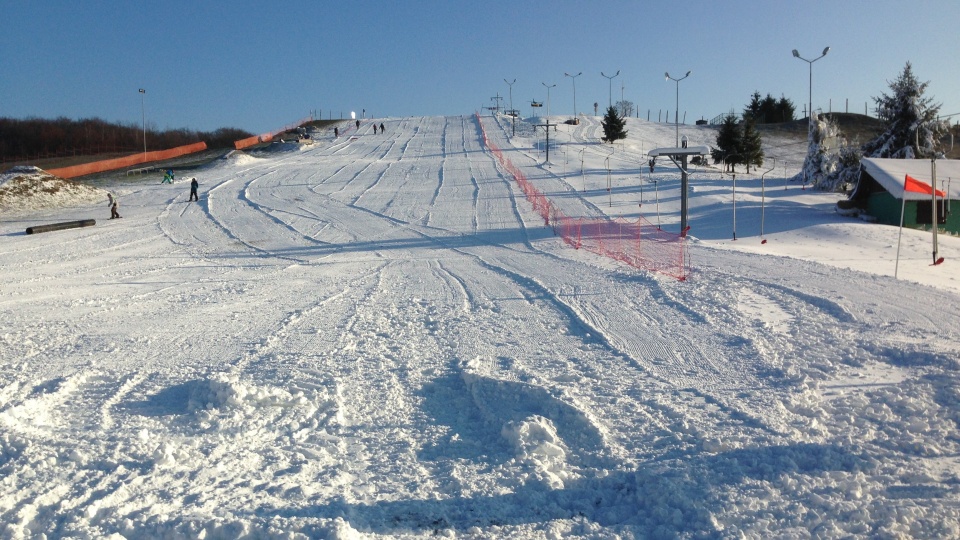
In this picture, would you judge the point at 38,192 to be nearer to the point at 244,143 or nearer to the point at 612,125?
the point at 244,143

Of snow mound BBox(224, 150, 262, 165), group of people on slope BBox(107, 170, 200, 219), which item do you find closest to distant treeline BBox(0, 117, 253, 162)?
snow mound BBox(224, 150, 262, 165)

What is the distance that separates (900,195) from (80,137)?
99.4 m

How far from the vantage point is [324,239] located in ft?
78.4

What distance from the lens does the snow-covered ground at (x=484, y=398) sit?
5426 mm

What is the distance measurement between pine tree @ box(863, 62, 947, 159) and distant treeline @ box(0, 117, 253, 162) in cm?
6831

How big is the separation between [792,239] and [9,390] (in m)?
20.3

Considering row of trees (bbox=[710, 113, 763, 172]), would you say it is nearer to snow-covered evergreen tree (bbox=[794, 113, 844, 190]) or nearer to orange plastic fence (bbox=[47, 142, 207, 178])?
snow-covered evergreen tree (bbox=[794, 113, 844, 190])

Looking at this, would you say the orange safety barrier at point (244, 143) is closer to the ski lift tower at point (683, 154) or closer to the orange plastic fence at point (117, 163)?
the orange plastic fence at point (117, 163)

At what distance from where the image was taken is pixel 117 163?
169 feet

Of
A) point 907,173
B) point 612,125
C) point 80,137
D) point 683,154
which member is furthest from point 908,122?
point 80,137

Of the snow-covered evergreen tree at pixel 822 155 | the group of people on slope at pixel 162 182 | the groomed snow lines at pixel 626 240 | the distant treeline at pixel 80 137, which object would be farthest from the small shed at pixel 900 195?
the distant treeline at pixel 80 137

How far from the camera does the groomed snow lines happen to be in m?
16.8

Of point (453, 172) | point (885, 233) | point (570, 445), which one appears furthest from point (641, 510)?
point (453, 172)

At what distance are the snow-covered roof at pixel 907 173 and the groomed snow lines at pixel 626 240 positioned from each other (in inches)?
314
